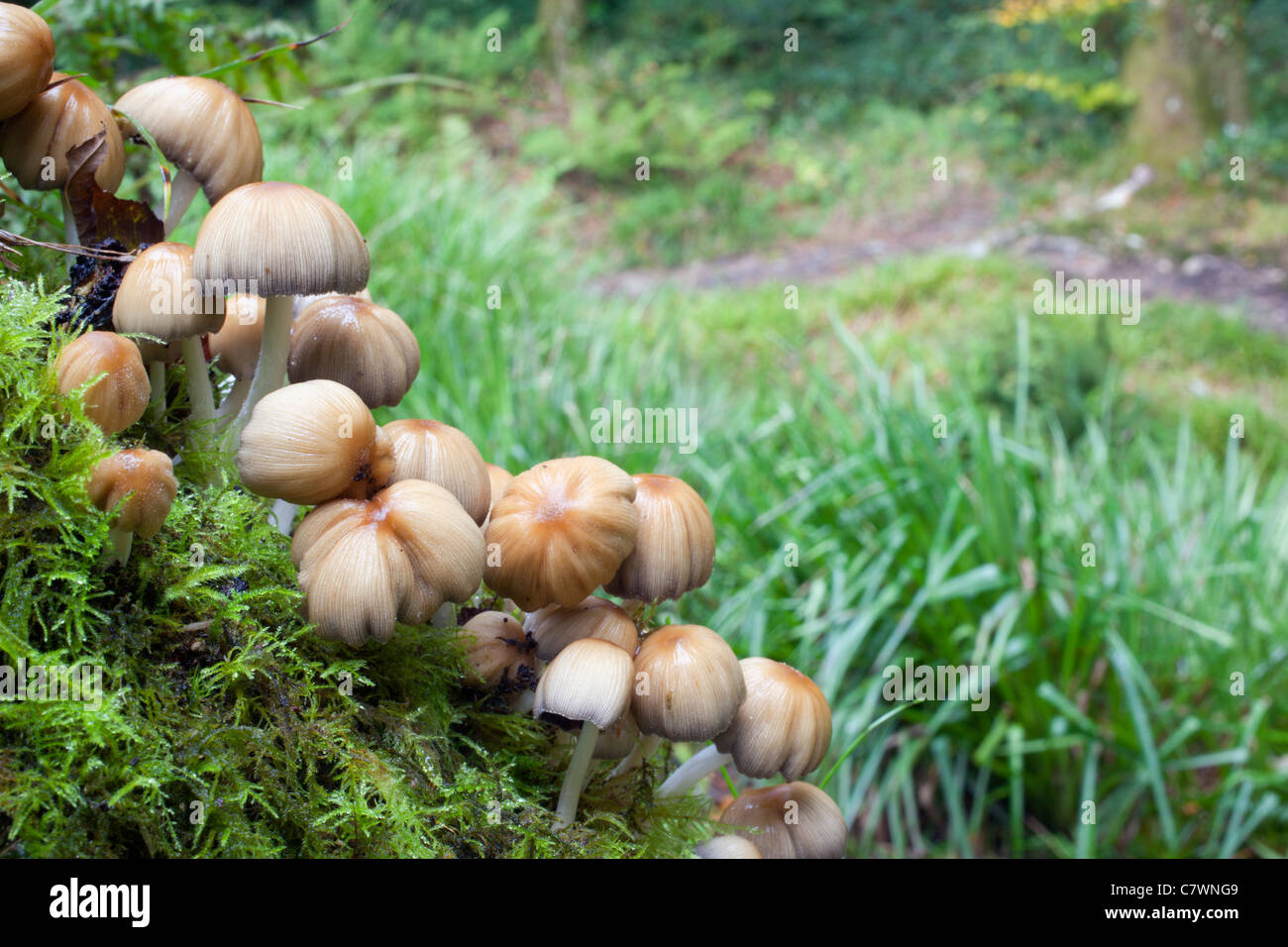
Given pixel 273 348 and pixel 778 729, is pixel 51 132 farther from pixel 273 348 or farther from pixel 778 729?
pixel 778 729

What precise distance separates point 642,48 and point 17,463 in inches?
521

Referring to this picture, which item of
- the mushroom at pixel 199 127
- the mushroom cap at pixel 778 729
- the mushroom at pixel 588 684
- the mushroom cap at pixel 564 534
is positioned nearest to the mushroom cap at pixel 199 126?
the mushroom at pixel 199 127

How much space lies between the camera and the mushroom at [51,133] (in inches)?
33.0

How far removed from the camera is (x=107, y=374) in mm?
739

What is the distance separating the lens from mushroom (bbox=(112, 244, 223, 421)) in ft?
2.43

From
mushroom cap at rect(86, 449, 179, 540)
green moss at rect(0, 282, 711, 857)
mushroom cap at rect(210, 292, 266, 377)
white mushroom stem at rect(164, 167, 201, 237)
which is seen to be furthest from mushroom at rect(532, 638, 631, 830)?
white mushroom stem at rect(164, 167, 201, 237)

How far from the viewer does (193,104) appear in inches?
32.6

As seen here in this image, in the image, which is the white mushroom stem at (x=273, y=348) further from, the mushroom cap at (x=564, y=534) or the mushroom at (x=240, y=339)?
the mushroom cap at (x=564, y=534)

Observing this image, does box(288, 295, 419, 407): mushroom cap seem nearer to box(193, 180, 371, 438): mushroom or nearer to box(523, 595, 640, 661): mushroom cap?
box(193, 180, 371, 438): mushroom

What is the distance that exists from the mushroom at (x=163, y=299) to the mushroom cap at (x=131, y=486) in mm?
104

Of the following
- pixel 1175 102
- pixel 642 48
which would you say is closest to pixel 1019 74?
pixel 1175 102

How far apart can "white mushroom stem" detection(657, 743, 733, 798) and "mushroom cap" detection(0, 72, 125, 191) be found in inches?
29.8

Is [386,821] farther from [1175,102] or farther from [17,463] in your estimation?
[1175,102]
